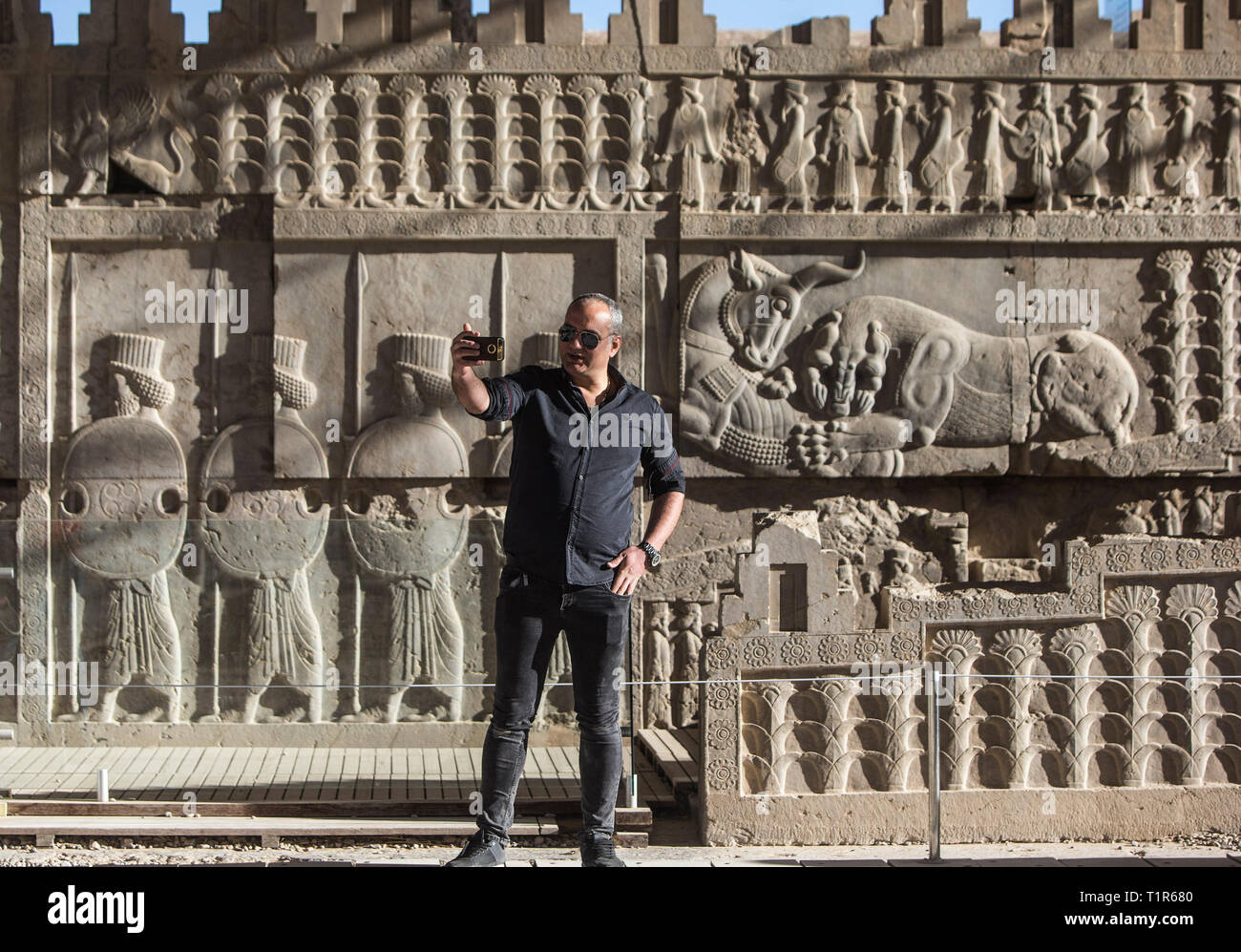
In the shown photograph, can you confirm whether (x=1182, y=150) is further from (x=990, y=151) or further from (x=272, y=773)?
(x=272, y=773)

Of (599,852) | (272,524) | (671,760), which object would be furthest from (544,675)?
(272,524)

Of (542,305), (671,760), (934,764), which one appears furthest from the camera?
(542,305)

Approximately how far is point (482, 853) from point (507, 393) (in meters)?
1.54

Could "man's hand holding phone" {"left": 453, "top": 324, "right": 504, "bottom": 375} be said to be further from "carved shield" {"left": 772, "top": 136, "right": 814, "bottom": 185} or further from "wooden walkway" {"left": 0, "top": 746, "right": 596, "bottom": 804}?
"carved shield" {"left": 772, "top": 136, "right": 814, "bottom": 185}

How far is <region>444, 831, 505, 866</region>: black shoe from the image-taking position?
14.7ft

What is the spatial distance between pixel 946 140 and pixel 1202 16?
82.9 inches

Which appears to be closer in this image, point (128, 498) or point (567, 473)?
point (567, 473)

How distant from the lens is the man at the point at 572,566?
458 cm

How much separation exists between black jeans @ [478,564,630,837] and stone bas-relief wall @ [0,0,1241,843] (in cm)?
429

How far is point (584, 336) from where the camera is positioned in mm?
4590

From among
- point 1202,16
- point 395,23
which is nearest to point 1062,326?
point 1202,16

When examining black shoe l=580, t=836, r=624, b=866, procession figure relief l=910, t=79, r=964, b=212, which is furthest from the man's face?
procession figure relief l=910, t=79, r=964, b=212

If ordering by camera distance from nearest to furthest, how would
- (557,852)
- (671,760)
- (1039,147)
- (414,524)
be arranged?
(557,852) → (671,760) → (414,524) → (1039,147)

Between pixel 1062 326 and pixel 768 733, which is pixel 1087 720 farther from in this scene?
pixel 1062 326
